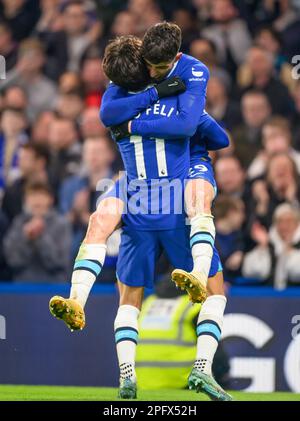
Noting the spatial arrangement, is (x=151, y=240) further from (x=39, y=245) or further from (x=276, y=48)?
(x=276, y=48)

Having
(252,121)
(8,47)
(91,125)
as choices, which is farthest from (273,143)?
(8,47)

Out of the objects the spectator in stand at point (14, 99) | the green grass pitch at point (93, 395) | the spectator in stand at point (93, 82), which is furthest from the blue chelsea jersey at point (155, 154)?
the spectator in stand at point (14, 99)

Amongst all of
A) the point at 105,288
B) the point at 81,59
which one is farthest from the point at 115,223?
the point at 81,59

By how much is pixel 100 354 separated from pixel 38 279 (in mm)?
1473

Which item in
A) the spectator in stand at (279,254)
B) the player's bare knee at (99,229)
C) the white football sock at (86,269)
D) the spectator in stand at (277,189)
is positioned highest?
the spectator in stand at (277,189)

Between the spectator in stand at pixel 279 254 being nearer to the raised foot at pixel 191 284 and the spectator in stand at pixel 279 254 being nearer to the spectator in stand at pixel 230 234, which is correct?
the spectator in stand at pixel 230 234

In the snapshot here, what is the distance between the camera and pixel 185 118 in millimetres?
7512

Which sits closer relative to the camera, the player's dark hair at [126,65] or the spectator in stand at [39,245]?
the player's dark hair at [126,65]

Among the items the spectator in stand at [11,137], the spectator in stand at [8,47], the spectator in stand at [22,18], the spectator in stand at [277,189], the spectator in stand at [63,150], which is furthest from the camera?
the spectator in stand at [22,18]

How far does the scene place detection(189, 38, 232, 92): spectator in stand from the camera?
42.2ft

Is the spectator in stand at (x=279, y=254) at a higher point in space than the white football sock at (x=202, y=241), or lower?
higher

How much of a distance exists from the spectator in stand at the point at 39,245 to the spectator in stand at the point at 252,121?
79.1 inches

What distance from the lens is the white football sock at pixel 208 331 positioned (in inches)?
294

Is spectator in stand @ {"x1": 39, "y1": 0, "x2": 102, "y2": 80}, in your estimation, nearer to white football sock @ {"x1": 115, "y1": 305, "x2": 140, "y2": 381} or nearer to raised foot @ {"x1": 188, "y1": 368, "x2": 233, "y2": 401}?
white football sock @ {"x1": 115, "y1": 305, "x2": 140, "y2": 381}
